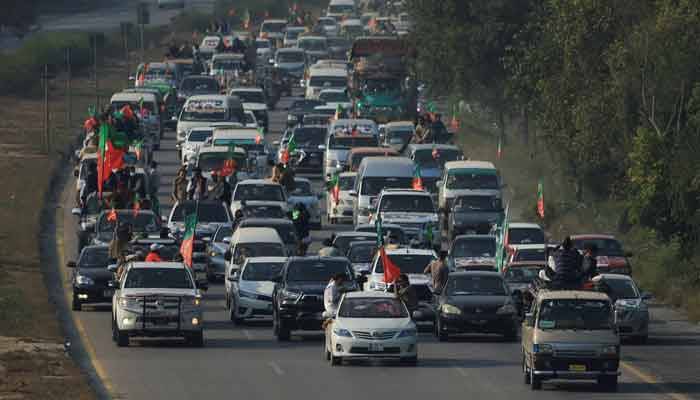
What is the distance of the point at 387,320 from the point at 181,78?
62616 mm

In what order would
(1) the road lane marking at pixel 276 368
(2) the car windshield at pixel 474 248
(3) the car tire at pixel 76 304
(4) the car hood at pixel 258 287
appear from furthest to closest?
(2) the car windshield at pixel 474 248
(3) the car tire at pixel 76 304
(4) the car hood at pixel 258 287
(1) the road lane marking at pixel 276 368

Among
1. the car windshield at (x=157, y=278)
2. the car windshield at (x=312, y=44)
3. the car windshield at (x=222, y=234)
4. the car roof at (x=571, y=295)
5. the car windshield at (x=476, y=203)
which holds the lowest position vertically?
the car windshield at (x=312, y=44)

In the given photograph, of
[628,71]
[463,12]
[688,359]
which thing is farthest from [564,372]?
[463,12]

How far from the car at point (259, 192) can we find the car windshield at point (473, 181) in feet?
15.5

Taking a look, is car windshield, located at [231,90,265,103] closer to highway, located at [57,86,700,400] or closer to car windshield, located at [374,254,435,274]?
car windshield, located at [374,254,435,274]

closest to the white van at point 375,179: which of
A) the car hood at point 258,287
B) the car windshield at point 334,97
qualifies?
the car hood at point 258,287

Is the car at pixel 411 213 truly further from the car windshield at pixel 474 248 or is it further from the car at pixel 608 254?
the car at pixel 608 254

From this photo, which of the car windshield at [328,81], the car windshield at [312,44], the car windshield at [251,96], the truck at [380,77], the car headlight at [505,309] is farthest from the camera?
the car windshield at [312,44]

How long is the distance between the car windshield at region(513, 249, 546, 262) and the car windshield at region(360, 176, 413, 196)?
12228 mm

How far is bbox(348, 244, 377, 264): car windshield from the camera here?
4711cm

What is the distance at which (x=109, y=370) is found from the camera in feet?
112

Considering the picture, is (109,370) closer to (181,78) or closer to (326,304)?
(326,304)

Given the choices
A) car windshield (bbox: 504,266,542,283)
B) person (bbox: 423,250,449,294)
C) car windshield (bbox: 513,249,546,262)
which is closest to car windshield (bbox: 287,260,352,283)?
person (bbox: 423,250,449,294)

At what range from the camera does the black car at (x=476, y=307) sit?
38.8 meters
